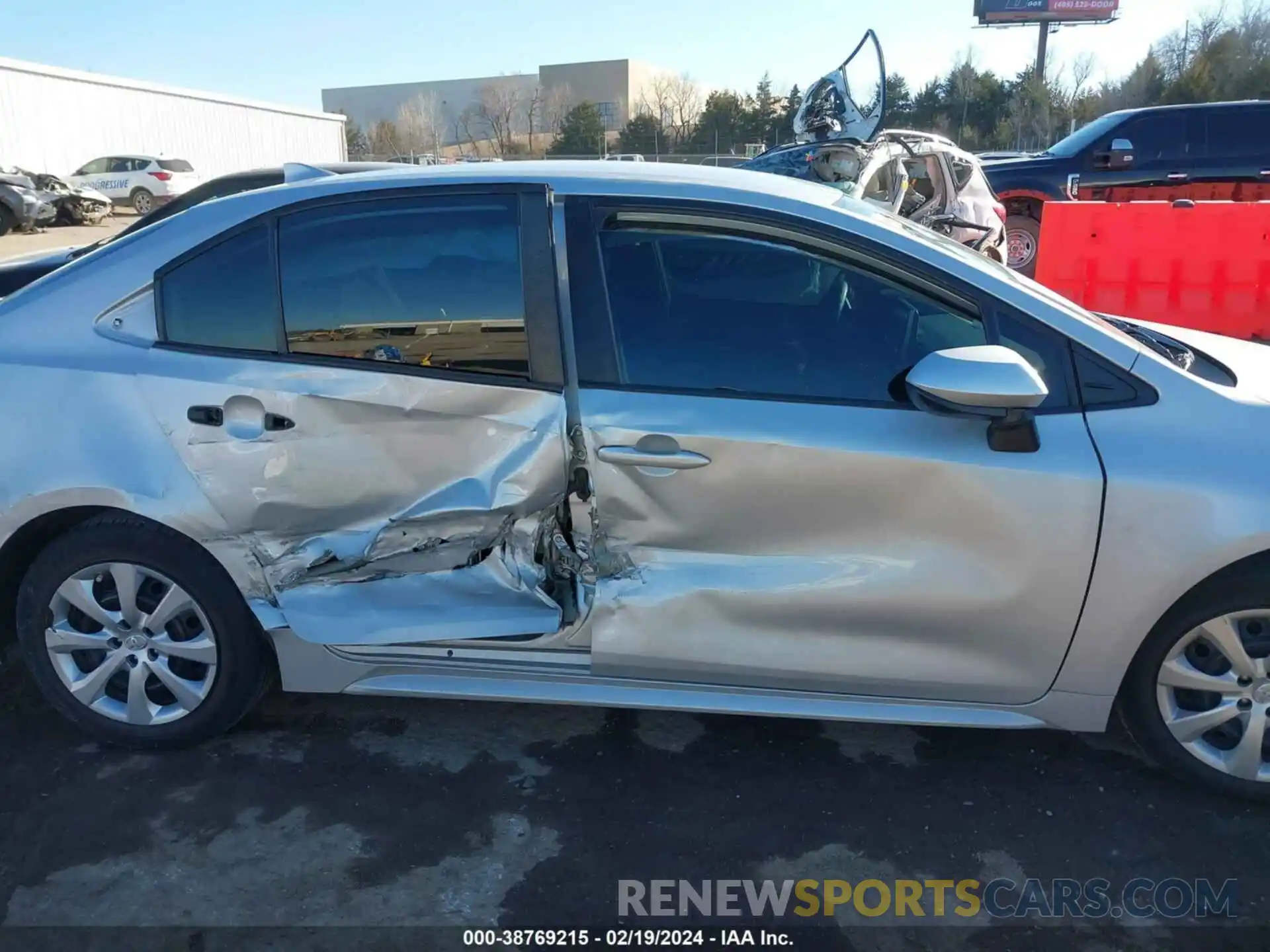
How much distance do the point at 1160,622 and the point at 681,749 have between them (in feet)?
4.59

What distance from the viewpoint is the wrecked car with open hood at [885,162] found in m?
6.67

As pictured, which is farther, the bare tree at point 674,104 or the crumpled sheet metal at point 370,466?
the bare tree at point 674,104

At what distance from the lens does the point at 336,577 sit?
2828 millimetres

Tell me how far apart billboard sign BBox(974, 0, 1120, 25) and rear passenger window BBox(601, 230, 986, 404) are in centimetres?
6158

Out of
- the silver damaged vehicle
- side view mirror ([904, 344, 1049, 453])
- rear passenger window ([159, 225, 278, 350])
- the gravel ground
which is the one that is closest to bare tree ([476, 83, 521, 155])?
the gravel ground

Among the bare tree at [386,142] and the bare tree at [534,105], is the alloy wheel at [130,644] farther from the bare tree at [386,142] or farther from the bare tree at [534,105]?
the bare tree at [534,105]

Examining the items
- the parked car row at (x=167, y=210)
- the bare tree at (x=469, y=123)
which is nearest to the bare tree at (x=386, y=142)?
the bare tree at (x=469, y=123)

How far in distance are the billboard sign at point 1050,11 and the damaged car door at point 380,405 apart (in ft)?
203

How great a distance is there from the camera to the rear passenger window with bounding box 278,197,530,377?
8.84ft

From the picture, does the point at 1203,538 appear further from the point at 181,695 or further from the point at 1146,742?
the point at 181,695

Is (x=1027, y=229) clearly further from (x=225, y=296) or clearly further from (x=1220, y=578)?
(x=225, y=296)

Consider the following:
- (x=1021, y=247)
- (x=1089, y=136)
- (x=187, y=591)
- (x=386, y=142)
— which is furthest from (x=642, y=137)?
(x=187, y=591)

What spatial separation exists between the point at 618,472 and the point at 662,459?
5.2 inches

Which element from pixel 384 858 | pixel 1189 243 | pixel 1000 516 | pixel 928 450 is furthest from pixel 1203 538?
pixel 1189 243
